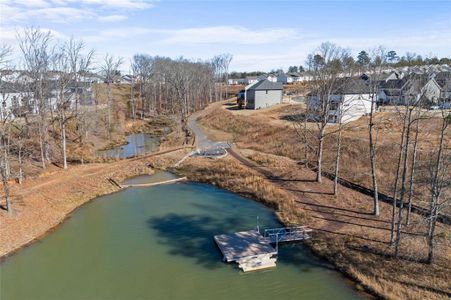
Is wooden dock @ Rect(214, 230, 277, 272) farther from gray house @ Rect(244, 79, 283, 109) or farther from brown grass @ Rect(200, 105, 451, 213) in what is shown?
gray house @ Rect(244, 79, 283, 109)

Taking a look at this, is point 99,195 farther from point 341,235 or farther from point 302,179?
point 341,235

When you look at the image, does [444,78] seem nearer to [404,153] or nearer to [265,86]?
[404,153]

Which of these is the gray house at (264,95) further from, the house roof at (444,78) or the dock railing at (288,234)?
the dock railing at (288,234)

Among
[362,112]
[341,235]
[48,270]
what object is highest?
[362,112]

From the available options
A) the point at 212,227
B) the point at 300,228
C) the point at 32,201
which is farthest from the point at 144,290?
the point at 32,201

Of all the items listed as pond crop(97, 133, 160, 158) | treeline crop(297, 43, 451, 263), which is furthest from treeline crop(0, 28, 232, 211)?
treeline crop(297, 43, 451, 263)

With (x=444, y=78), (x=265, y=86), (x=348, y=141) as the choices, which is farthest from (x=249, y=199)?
(x=265, y=86)

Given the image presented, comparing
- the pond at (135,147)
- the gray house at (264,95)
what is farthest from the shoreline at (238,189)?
the gray house at (264,95)
